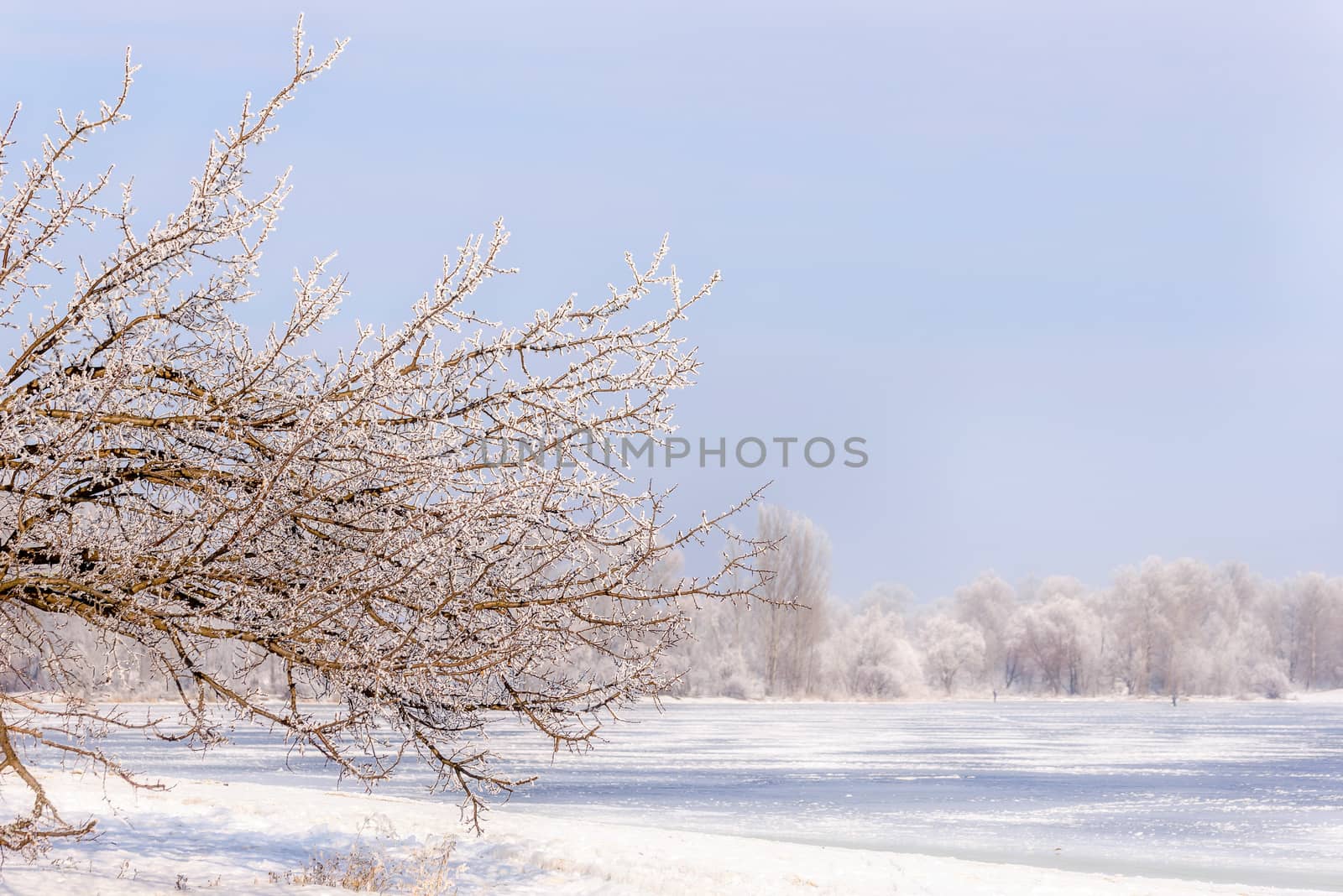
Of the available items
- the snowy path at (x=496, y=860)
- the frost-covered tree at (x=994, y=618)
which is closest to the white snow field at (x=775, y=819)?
the snowy path at (x=496, y=860)

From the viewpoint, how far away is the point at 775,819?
2033 centimetres

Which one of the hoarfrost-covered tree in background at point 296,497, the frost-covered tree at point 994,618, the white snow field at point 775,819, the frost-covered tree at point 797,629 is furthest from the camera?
the frost-covered tree at point 994,618

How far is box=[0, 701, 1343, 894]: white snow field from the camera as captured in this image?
12.0 metres

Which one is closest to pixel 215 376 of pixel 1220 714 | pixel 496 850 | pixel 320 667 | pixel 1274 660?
pixel 320 667

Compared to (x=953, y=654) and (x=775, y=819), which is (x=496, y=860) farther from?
(x=953, y=654)

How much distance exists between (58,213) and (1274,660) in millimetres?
102952

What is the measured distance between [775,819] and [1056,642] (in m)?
82.5

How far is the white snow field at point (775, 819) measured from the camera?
11961 millimetres

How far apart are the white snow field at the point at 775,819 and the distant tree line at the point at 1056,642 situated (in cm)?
3707

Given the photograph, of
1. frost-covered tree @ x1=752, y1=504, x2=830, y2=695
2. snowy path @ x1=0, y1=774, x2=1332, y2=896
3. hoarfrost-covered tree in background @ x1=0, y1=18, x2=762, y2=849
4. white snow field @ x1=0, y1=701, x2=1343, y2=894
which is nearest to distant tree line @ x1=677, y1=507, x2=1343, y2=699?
frost-covered tree @ x1=752, y1=504, x2=830, y2=695

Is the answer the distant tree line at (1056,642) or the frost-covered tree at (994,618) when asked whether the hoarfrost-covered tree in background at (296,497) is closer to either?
the distant tree line at (1056,642)

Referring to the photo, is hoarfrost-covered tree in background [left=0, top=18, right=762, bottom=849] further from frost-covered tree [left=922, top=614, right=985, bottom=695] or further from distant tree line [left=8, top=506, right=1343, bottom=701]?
frost-covered tree [left=922, top=614, right=985, bottom=695]

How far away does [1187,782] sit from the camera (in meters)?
27.4

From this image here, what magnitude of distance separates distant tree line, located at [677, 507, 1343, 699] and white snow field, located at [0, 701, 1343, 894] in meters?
37.1
